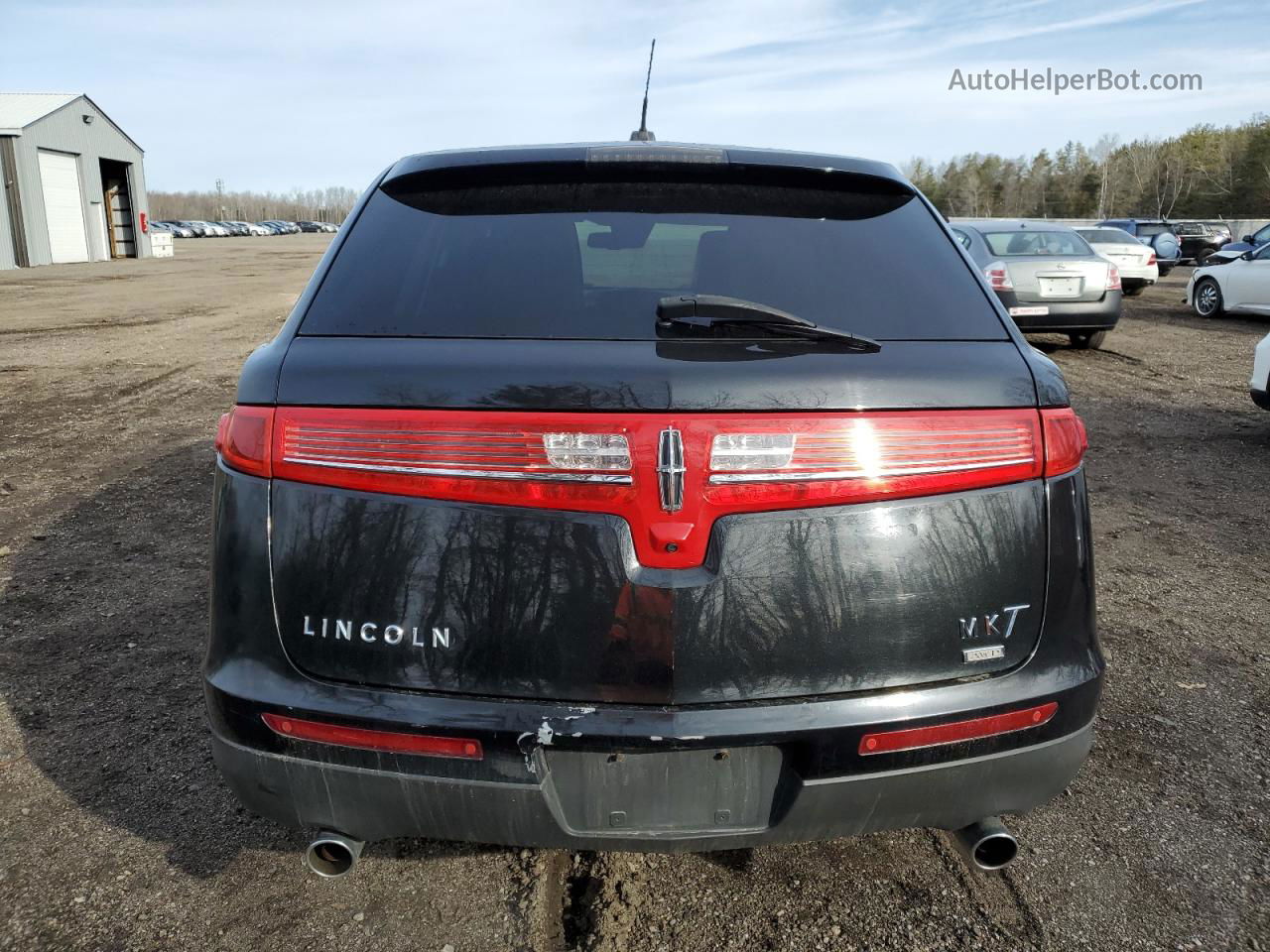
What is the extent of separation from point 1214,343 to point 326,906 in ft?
47.9

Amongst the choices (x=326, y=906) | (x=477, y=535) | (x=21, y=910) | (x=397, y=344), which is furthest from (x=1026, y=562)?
(x=21, y=910)

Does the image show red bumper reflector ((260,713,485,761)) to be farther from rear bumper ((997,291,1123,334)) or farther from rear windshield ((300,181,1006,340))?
rear bumper ((997,291,1123,334))

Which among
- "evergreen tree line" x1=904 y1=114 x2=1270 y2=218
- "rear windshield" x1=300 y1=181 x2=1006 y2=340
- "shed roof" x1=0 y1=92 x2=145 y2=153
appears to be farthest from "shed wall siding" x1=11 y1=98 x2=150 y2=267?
"evergreen tree line" x1=904 y1=114 x2=1270 y2=218

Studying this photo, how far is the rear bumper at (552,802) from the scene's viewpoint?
1808mm

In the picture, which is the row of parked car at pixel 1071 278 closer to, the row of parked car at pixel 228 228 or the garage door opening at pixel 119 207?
the garage door opening at pixel 119 207

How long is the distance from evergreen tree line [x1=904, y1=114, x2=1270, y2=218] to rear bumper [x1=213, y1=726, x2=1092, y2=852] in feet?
270

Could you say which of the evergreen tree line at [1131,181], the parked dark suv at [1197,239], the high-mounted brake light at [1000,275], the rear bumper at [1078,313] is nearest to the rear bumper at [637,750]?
the high-mounted brake light at [1000,275]

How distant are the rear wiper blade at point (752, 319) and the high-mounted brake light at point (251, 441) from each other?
80 cm

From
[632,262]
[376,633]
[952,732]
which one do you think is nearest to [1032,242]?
[632,262]

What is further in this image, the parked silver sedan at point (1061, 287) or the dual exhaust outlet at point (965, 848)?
the parked silver sedan at point (1061, 287)

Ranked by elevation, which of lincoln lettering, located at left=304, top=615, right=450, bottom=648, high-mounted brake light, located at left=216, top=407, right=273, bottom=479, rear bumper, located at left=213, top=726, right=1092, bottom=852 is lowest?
rear bumper, located at left=213, top=726, right=1092, bottom=852

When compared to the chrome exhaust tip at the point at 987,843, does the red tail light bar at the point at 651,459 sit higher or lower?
higher

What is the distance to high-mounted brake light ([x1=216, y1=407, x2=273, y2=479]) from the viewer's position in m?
1.84

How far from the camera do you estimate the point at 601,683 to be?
5.76ft
